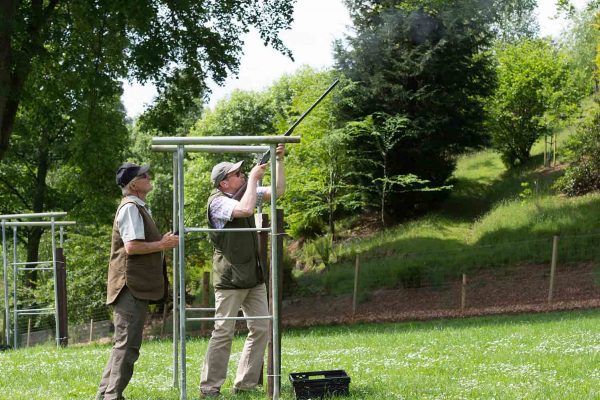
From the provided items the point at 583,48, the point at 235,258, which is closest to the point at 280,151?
the point at 235,258

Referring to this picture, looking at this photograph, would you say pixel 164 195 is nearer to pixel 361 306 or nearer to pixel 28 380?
pixel 361 306

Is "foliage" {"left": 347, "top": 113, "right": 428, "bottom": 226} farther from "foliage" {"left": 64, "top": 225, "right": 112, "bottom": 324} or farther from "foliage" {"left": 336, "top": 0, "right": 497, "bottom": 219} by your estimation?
"foliage" {"left": 64, "top": 225, "right": 112, "bottom": 324}

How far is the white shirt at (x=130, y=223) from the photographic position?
7.16 m

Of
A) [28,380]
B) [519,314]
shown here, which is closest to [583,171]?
[519,314]

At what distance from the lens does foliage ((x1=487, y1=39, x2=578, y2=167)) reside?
3731cm

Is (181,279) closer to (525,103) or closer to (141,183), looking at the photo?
(141,183)

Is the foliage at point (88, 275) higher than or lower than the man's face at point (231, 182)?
lower

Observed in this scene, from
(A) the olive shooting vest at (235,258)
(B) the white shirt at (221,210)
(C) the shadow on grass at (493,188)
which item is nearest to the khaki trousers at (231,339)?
(A) the olive shooting vest at (235,258)

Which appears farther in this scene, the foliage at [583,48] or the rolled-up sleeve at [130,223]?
the foliage at [583,48]

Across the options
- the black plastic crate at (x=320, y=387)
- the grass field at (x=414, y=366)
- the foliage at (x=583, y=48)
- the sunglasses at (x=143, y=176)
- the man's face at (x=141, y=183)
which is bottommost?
the grass field at (x=414, y=366)

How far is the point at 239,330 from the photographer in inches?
824

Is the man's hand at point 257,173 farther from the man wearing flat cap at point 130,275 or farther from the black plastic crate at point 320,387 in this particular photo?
the black plastic crate at point 320,387

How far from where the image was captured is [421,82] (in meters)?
32.9

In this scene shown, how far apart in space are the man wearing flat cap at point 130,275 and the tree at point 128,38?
42.6 feet
